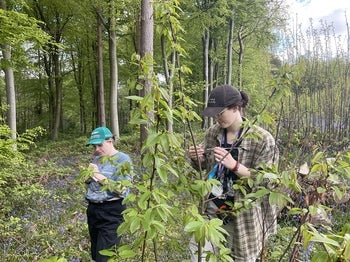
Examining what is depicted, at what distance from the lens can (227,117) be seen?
219 cm

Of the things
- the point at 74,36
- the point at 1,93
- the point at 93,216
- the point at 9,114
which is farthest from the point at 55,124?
the point at 93,216

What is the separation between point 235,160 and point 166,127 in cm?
77

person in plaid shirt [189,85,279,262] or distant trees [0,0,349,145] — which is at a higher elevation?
distant trees [0,0,349,145]

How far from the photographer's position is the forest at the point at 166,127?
1353 millimetres

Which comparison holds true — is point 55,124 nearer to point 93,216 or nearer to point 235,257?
point 93,216

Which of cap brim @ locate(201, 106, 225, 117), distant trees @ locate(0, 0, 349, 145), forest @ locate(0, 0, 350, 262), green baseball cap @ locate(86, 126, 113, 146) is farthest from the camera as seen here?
green baseball cap @ locate(86, 126, 113, 146)

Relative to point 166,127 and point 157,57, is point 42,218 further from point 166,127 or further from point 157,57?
point 157,57

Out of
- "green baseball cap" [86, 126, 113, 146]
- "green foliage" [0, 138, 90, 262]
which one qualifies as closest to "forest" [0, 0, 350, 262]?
"green foliage" [0, 138, 90, 262]

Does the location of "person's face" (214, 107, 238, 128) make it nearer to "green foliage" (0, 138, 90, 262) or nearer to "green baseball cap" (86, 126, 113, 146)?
"green baseball cap" (86, 126, 113, 146)

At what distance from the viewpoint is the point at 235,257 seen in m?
2.53

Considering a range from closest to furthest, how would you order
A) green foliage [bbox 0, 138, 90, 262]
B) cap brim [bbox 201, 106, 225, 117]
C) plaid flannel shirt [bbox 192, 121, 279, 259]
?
cap brim [bbox 201, 106, 225, 117]
plaid flannel shirt [bbox 192, 121, 279, 259]
green foliage [bbox 0, 138, 90, 262]

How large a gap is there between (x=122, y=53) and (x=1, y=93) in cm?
944

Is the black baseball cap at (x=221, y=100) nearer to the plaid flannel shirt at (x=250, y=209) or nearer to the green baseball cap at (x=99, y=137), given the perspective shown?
the plaid flannel shirt at (x=250, y=209)

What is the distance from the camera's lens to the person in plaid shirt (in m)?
2.09
